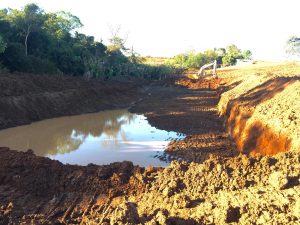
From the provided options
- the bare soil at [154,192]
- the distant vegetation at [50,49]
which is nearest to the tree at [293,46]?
the distant vegetation at [50,49]

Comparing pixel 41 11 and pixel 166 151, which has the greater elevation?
pixel 41 11

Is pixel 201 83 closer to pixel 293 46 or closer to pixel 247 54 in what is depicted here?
pixel 293 46

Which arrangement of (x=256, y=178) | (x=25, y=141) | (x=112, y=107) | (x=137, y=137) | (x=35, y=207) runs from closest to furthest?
(x=256, y=178)
(x=35, y=207)
(x=25, y=141)
(x=137, y=137)
(x=112, y=107)

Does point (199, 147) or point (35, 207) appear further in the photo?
point (199, 147)

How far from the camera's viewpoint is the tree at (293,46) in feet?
221

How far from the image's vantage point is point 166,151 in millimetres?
15398

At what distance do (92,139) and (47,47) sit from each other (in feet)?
68.3

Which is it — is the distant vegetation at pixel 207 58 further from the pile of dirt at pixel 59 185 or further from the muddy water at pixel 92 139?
the pile of dirt at pixel 59 185

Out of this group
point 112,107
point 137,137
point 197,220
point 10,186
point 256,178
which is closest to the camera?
point 197,220

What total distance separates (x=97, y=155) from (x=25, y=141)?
436 cm

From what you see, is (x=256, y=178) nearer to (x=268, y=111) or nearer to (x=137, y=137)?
(x=268, y=111)

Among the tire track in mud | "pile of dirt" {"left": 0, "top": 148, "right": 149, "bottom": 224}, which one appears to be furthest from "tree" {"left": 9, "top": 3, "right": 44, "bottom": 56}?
"pile of dirt" {"left": 0, "top": 148, "right": 149, "bottom": 224}

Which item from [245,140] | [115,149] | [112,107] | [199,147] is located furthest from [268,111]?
[112,107]

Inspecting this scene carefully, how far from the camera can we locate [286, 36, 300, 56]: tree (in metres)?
67.4
